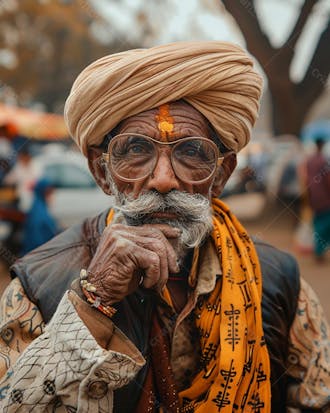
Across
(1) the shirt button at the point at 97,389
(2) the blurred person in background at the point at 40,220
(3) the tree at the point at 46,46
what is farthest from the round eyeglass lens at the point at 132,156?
(3) the tree at the point at 46,46

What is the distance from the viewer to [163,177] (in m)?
1.95

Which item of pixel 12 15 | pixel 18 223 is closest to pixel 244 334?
pixel 18 223

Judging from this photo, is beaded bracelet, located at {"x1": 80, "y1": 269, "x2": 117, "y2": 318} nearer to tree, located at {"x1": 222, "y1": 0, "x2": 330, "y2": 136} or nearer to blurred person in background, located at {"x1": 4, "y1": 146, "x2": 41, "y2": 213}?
tree, located at {"x1": 222, "y1": 0, "x2": 330, "y2": 136}

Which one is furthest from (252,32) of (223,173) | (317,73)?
(223,173)

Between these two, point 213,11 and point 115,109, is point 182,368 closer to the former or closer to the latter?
point 115,109

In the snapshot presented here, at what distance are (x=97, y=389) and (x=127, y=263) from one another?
35cm

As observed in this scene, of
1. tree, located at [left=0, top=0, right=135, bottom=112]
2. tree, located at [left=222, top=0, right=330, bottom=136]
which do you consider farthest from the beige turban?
tree, located at [left=0, top=0, right=135, bottom=112]

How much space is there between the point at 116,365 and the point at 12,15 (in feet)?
82.1

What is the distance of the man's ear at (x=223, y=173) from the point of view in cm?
224

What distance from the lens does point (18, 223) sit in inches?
384

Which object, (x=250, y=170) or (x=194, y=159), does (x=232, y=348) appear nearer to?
(x=194, y=159)

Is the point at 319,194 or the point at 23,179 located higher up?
the point at 23,179

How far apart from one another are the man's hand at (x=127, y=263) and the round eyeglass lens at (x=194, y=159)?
0.28 meters

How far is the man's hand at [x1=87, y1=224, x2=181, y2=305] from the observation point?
179 centimetres
